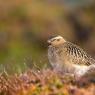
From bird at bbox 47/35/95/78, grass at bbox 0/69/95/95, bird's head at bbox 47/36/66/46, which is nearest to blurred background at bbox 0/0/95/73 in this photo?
bird's head at bbox 47/36/66/46

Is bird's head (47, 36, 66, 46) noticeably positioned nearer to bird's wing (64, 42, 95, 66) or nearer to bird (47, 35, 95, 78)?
bird (47, 35, 95, 78)

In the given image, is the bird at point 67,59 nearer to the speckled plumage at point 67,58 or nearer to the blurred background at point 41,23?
the speckled plumage at point 67,58

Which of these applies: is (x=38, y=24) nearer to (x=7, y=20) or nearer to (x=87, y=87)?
(x=7, y=20)

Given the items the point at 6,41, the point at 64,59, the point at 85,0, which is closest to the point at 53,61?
the point at 64,59

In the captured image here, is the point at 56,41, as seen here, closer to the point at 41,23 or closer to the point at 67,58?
the point at 67,58

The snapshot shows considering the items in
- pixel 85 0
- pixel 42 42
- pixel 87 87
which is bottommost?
pixel 87 87
